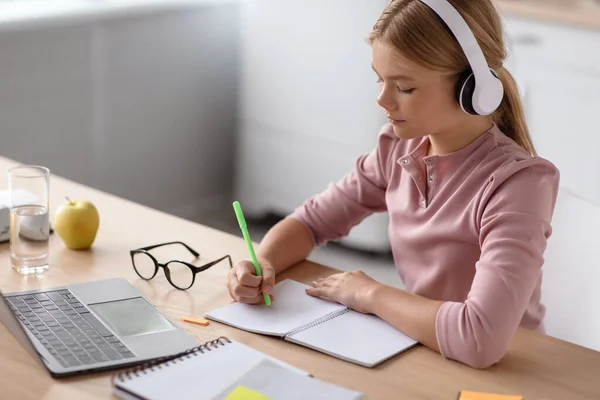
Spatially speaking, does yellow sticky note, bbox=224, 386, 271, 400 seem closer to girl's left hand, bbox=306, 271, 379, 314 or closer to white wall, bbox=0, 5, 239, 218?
girl's left hand, bbox=306, 271, 379, 314

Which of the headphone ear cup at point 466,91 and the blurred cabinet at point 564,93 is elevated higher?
the headphone ear cup at point 466,91

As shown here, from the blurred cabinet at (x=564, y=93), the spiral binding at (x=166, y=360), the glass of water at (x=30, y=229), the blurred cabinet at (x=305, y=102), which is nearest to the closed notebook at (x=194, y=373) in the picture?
the spiral binding at (x=166, y=360)

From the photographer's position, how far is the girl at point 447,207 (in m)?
1.32

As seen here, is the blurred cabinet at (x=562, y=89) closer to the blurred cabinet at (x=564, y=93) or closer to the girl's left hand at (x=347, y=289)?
the blurred cabinet at (x=564, y=93)

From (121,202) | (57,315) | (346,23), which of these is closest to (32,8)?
(346,23)

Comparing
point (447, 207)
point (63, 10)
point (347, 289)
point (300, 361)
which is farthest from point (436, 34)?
point (63, 10)

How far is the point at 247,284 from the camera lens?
1.46 m

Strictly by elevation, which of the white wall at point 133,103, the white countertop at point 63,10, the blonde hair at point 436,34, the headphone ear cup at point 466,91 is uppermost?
the blonde hair at point 436,34

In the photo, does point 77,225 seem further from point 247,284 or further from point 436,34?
point 436,34

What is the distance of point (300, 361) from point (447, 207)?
1.36 feet

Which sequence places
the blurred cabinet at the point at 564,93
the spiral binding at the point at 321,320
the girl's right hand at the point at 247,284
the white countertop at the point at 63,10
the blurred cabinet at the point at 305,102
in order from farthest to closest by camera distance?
the blurred cabinet at the point at 305,102
the white countertop at the point at 63,10
the blurred cabinet at the point at 564,93
the girl's right hand at the point at 247,284
the spiral binding at the point at 321,320

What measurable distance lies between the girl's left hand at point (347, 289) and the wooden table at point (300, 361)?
0.10 metres

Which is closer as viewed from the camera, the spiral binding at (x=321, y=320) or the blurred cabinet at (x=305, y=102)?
the spiral binding at (x=321, y=320)

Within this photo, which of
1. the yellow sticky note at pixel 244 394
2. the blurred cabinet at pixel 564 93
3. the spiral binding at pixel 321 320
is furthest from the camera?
the blurred cabinet at pixel 564 93
